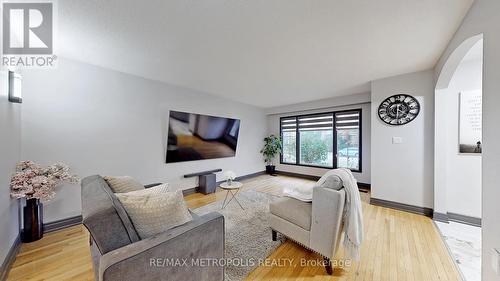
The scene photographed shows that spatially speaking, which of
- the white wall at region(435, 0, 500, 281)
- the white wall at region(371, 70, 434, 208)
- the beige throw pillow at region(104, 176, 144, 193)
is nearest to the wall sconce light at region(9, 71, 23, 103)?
the beige throw pillow at region(104, 176, 144, 193)

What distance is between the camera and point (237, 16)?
165 centimetres

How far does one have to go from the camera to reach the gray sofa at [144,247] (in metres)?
0.90

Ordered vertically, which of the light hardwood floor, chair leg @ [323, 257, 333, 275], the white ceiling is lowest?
the light hardwood floor

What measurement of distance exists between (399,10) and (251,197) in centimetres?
348

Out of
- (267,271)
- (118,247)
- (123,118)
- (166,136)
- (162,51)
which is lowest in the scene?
(267,271)

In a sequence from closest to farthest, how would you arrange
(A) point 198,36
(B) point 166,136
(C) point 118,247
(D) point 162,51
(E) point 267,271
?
(C) point 118,247 → (E) point 267,271 → (A) point 198,36 → (D) point 162,51 → (B) point 166,136

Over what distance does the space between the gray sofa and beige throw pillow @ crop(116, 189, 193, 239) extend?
0.08 metres

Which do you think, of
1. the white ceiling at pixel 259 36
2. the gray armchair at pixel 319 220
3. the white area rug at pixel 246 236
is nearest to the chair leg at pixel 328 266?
the gray armchair at pixel 319 220

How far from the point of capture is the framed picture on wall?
2.55 meters

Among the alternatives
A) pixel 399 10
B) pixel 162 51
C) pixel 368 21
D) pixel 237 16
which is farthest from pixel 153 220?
pixel 399 10

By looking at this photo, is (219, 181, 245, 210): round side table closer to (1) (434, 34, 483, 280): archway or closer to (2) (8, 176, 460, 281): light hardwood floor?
(2) (8, 176, 460, 281): light hardwood floor

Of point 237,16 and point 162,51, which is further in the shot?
point 162,51

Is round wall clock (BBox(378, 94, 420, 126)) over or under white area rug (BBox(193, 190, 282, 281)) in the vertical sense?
over

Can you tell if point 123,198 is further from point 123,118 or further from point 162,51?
point 123,118
